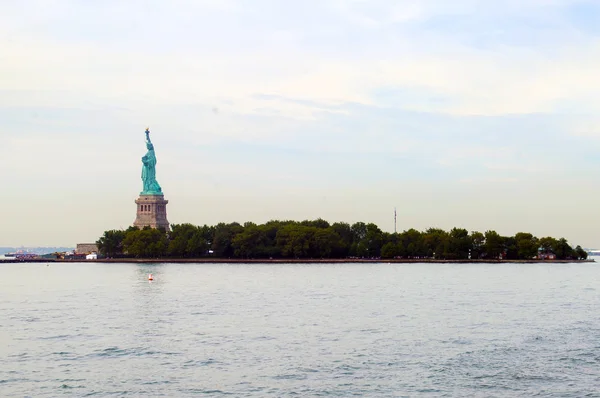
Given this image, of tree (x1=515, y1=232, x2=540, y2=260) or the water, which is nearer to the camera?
the water

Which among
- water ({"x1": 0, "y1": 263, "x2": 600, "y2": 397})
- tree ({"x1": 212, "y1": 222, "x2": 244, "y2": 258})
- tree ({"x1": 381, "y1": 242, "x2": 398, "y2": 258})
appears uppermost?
tree ({"x1": 212, "y1": 222, "x2": 244, "y2": 258})

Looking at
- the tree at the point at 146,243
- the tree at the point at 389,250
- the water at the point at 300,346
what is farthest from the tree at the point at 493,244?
the water at the point at 300,346

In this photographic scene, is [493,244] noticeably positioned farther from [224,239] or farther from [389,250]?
[224,239]

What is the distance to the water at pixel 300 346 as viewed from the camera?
117 feet

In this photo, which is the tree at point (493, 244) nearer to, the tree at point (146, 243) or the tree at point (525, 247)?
the tree at point (525, 247)

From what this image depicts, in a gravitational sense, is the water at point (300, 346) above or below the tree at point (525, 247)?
below

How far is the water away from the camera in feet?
117

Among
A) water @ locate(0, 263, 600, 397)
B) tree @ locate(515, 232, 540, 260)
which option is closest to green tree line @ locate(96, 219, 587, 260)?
tree @ locate(515, 232, 540, 260)

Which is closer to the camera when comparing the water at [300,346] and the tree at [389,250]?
the water at [300,346]

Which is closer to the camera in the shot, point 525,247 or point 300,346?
point 300,346

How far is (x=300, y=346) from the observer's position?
149ft

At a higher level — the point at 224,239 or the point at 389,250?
the point at 224,239

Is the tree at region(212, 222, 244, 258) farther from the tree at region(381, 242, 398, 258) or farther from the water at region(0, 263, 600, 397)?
the water at region(0, 263, 600, 397)

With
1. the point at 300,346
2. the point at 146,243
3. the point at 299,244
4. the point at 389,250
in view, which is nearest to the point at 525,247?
the point at 389,250
